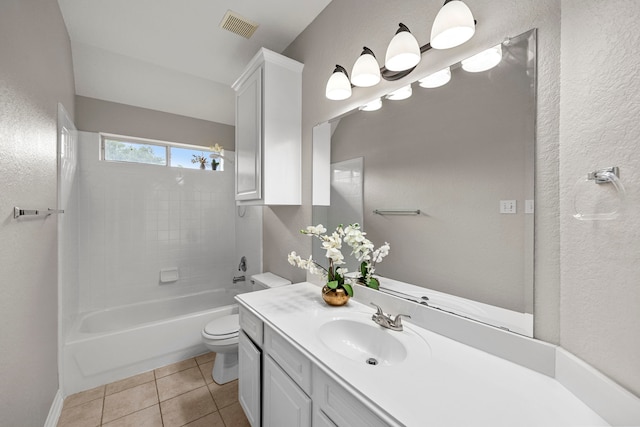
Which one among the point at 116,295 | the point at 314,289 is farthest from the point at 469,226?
the point at 116,295

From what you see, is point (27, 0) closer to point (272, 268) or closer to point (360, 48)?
point (360, 48)

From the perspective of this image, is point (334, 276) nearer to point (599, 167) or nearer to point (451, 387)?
point (451, 387)

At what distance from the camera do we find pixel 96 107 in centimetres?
264

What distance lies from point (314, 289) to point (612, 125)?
1551mm

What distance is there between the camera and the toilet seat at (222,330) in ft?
6.58

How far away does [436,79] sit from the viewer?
1132mm

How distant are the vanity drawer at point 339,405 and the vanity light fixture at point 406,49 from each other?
1281 mm

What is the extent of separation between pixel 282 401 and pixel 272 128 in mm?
1654

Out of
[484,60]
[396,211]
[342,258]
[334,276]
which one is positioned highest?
[484,60]

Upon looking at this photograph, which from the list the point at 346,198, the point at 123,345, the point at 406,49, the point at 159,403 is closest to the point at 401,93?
the point at 406,49

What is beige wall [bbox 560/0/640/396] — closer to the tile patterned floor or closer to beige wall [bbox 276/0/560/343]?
beige wall [bbox 276/0/560/343]

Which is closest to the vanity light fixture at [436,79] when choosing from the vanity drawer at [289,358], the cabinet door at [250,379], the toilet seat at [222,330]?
the vanity drawer at [289,358]

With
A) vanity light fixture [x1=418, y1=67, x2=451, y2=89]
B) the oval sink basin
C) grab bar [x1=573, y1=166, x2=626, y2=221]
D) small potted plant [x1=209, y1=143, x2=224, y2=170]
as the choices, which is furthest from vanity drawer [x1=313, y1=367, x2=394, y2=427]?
small potted plant [x1=209, y1=143, x2=224, y2=170]

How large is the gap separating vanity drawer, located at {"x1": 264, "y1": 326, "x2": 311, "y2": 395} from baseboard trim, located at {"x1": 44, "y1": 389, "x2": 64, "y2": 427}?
1488mm
